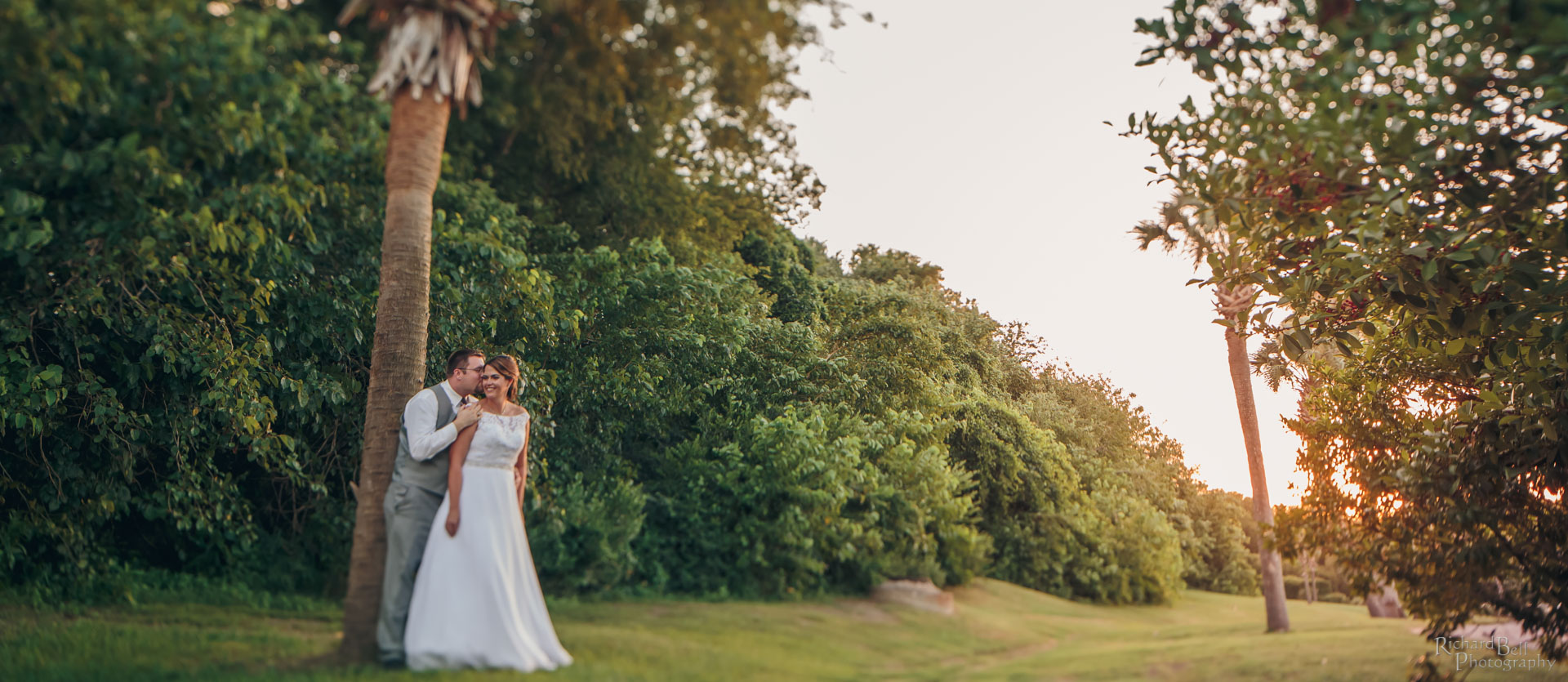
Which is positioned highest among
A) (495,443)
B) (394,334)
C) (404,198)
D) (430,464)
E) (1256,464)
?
(404,198)

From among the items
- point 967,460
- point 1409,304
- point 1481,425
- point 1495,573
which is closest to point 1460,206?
point 1409,304

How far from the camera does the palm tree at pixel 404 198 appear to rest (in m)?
6.51

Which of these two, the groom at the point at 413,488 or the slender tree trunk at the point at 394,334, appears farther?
the slender tree trunk at the point at 394,334

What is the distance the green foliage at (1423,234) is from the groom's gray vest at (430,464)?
5887 millimetres

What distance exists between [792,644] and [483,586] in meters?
2.36

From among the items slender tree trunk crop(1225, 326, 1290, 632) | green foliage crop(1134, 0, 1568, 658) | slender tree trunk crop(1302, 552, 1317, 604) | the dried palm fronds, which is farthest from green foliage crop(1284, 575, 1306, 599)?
the dried palm fronds

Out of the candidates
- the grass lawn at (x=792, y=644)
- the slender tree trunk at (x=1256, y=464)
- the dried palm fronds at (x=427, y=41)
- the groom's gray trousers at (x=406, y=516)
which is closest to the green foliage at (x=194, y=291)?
the dried palm fronds at (x=427, y=41)

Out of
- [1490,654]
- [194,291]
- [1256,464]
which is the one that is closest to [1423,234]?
[1490,654]

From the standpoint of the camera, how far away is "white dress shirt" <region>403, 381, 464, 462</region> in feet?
20.7

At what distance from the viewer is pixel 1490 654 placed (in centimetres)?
862

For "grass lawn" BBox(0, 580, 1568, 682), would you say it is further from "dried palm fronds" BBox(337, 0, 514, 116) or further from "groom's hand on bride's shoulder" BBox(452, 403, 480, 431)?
"dried palm fronds" BBox(337, 0, 514, 116)

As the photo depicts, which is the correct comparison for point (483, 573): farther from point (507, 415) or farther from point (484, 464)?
point (507, 415)

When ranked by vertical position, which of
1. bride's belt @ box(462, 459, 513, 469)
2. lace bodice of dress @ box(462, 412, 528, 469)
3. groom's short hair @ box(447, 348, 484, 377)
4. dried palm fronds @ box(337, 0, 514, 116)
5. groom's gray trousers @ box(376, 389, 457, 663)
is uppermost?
dried palm fronds @ box(337, 0, 514, 116)

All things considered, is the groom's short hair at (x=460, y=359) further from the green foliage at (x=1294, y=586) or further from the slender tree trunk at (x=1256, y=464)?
the green foliage at (x=1294, y=586)
